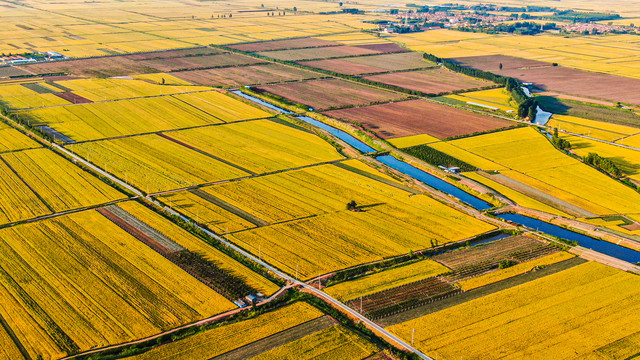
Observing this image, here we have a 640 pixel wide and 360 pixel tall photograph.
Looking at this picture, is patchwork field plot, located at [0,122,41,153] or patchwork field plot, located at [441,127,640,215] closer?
patchwork field plot, located at [441,127,640,215]

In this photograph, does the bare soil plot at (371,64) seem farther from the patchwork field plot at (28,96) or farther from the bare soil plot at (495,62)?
the patchwork field plot at (28,96)

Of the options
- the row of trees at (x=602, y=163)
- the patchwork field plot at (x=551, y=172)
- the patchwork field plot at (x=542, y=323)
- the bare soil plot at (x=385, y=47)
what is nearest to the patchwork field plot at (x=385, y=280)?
the patchwork field plot at (x=542, y=323)

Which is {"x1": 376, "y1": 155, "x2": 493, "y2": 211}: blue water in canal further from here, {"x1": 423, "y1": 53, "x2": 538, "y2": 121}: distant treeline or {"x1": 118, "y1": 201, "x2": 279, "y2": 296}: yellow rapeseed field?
{"x1": 423, "y1": 53, "x2": 538, "y2": 121}: distant treeline

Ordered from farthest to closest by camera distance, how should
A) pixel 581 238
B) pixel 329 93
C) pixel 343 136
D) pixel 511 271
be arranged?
1. pixel 329 93
2. pixel 343 136
3. pixel 581 238
4. pixel 511 271

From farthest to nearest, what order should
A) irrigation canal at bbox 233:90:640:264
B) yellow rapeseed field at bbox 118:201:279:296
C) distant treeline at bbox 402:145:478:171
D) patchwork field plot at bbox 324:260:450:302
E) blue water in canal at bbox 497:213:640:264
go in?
distant treeline at bbox 402:145:478:171
irrigation canal at bbox 233:90:640:264
blue water in canal at bbox 497:213:640:264
yellow rapeseed field at bbox 118:201:279:296
patchwork field plot at bbox 324:260:450:302

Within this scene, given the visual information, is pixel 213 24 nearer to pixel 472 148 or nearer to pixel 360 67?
pixel 360 67

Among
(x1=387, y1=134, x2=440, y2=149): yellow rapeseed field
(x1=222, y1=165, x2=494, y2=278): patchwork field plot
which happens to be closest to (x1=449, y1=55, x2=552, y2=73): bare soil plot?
(x1=387, y1=134, x2=440, y2=149): yellow rapeseed field

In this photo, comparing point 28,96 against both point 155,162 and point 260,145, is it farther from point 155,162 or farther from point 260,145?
point 260,145

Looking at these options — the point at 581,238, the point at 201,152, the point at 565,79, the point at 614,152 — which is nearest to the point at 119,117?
the point at 201,152
